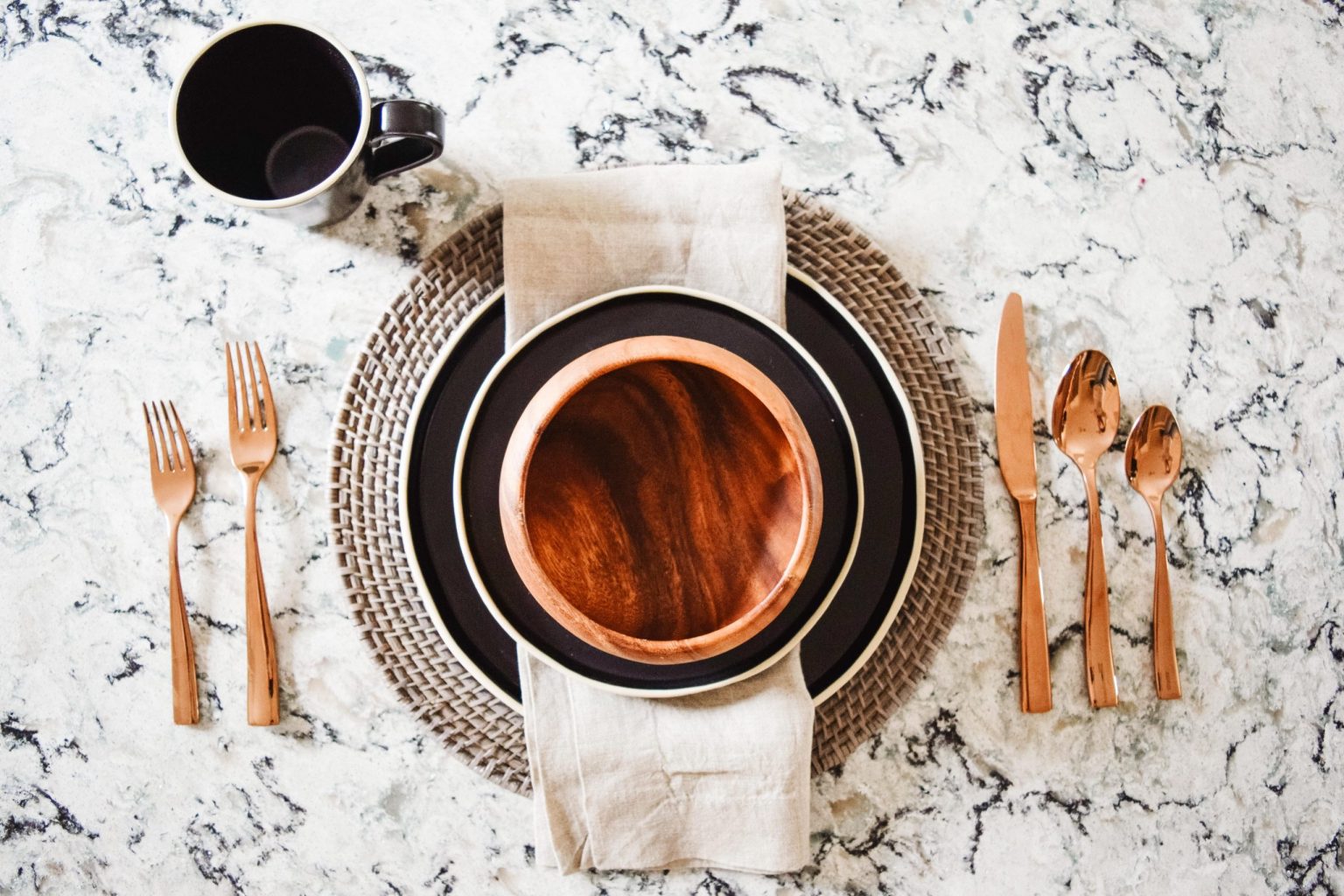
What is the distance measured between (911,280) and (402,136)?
41 centimetres

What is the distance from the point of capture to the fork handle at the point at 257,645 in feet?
2.28

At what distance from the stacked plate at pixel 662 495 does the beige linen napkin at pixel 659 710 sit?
3 cm

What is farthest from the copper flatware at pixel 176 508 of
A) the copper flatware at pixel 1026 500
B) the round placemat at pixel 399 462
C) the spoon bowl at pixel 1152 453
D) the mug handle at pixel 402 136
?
the spoon bowl at pixel 1152 453

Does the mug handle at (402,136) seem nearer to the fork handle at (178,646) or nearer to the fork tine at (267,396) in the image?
the fork tine at (267,396)

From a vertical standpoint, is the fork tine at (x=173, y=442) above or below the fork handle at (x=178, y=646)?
above

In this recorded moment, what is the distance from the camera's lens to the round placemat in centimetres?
67

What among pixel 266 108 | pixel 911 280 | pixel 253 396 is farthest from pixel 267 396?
pixel 911 280

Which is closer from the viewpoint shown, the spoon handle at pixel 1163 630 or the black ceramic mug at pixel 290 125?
the black ceramic mug at pixel 290 125

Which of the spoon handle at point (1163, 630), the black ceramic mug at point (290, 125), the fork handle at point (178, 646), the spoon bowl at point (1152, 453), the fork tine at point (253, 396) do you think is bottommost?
the fork handle at point (178, 646)

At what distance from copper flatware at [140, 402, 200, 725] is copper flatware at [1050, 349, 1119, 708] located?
0.69 m

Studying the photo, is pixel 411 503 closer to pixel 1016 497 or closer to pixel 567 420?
pixel 567 420

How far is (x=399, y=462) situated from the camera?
66 centimetres

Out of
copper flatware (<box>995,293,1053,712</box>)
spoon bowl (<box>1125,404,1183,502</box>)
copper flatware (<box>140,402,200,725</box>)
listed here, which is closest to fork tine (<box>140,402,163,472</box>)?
copper flatware (<box>140,402,200,725</box>)

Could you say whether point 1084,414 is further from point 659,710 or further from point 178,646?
point 178,646
